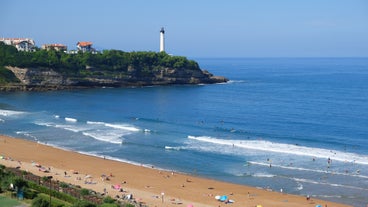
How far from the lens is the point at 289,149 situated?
5116cm

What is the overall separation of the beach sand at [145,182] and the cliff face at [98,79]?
5603 cm

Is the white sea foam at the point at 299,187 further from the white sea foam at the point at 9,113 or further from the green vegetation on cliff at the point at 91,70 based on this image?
the green vegetation on cliff at the point at 91,70

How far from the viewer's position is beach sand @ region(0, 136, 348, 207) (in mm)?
34875

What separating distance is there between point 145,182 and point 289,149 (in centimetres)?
1756

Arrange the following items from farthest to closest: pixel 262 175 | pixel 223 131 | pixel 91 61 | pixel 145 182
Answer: pixel 91 61 → pixel 223 131 → pixel 262 175 → pixel 145 182

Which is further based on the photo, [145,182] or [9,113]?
[9,113]

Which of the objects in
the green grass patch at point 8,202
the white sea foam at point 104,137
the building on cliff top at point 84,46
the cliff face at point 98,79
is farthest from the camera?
the building on cliff top at point 84,46

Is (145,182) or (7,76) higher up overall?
(7,76)

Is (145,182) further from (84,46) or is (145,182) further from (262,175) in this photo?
(84,46)

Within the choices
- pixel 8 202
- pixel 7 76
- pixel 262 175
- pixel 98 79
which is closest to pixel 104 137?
pixel 262 175

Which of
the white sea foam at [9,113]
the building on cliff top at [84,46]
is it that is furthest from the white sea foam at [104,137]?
the building on cliff top at [84,46]

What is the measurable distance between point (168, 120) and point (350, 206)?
37.5m

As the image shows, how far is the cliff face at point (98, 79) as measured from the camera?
105 metres

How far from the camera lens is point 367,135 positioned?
193 ft
